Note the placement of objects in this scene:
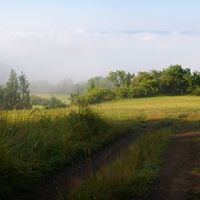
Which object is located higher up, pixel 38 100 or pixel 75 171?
pixel 38 100

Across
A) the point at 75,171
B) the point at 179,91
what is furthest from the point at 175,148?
the point at 179,91

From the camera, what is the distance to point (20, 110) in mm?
9023

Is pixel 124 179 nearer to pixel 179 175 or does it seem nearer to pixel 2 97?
pixel 179 175

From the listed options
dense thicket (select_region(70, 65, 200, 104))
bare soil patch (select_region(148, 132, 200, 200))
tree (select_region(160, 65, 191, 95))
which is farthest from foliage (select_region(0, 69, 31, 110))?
tree (select_region(160, 65, 191, 95))

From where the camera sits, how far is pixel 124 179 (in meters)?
5.93

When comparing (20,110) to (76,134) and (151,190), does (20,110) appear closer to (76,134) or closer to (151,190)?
(76,134)

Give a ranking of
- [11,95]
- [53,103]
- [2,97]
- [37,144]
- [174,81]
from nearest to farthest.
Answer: [37,144], [2,97], [11,95], [53,103], [174,81]

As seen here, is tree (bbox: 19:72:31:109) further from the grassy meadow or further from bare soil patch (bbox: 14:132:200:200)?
bare soil patch (bbox: 14:132:200:200)

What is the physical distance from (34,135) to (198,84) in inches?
2319

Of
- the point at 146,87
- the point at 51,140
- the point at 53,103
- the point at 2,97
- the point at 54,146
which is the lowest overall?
the point at 54,146

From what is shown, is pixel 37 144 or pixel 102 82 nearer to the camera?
pixel 37 144

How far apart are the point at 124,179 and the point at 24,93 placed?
569cm

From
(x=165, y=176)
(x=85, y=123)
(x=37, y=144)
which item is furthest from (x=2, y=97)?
(x=165, y=176)

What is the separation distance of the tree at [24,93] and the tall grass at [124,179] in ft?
12.3
